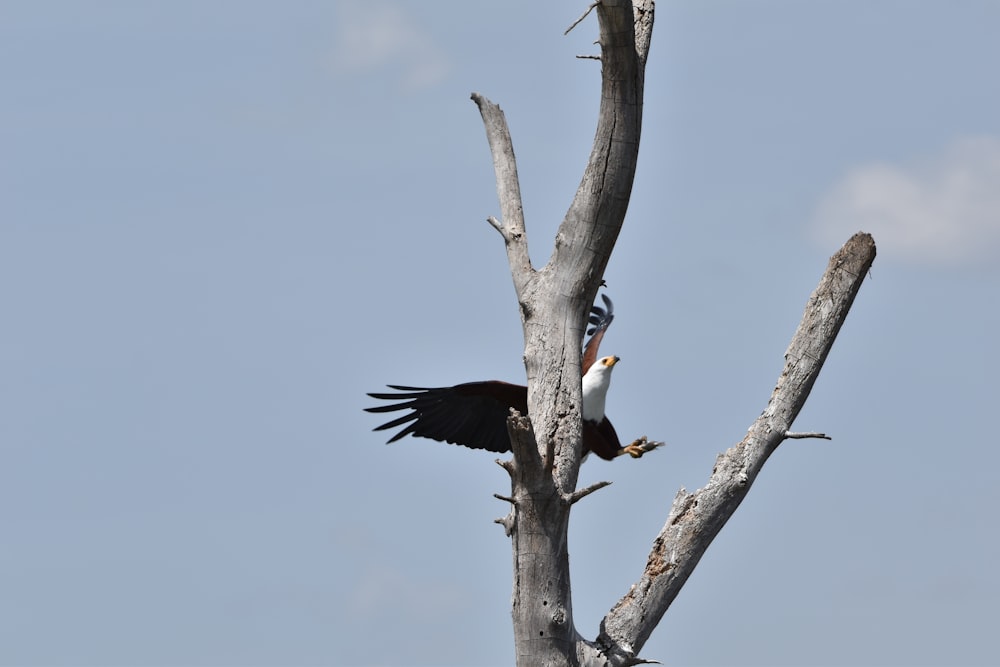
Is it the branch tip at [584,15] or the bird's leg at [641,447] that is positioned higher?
the branch tip at [584,15]

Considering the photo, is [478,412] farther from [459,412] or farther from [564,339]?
[564,339]

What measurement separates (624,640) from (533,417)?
5.83 feet

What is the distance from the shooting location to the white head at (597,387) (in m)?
9.16

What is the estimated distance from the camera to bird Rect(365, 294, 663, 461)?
9312mm

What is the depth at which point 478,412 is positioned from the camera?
9.90m

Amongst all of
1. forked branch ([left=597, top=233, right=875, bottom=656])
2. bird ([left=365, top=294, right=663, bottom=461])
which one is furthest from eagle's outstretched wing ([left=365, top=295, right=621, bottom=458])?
Answer: forked branch ([left=597, top=233, right=875, bottom=656])

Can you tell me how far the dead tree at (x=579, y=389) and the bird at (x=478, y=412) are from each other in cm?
81

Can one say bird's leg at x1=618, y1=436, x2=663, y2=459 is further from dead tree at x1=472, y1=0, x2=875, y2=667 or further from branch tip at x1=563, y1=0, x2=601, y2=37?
branch tip at x1=563, y1=0, x2=601, y2=37

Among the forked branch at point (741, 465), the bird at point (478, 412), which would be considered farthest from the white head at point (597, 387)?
the forked branch at point (741, 465)

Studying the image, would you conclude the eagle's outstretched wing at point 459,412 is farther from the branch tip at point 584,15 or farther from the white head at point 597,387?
the branch tip at point 584,15

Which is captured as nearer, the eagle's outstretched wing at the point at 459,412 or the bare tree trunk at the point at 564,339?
the bare tree trunk at the point at 564,339

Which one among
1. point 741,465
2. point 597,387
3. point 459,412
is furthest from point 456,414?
point 741,465

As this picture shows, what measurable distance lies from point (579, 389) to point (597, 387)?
1160 mm

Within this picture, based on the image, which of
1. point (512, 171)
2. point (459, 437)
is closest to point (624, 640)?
point (459, 437)
